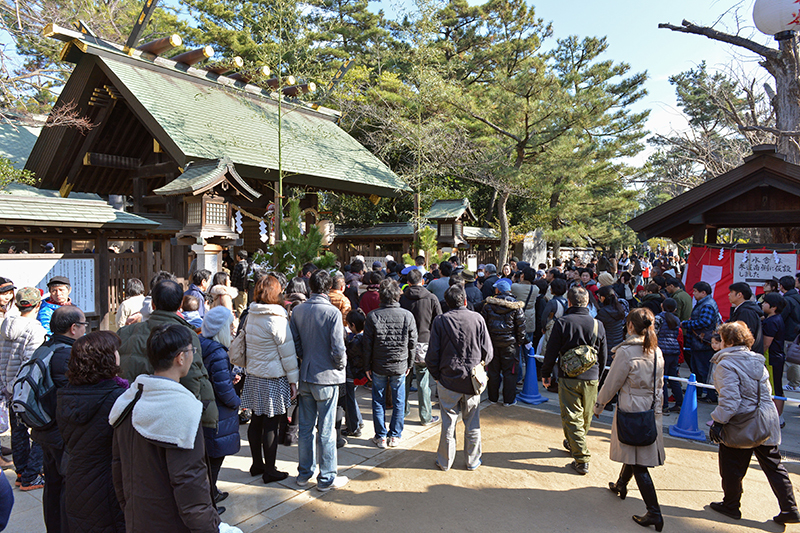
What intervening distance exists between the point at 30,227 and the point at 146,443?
701 centimetres

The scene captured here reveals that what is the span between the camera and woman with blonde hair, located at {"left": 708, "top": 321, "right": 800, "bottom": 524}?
3.38 meters

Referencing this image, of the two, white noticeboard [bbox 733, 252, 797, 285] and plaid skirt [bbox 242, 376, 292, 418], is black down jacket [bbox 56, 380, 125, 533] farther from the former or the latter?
white noticeboard [bbox 733, 252, 797, 285]

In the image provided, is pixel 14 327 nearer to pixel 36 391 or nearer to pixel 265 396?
pixel 36 391

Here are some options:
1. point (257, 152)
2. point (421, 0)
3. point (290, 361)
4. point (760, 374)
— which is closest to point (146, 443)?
point (290, 361)

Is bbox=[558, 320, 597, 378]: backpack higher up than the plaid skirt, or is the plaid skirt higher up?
bbox=[558, 320, 597, 378]: backpack

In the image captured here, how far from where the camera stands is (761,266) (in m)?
7.49

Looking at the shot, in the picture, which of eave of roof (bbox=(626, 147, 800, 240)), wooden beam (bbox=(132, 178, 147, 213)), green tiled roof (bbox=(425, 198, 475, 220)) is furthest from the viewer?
green tiled roof (bbox=(425, 198, 475, 220))

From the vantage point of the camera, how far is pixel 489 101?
54.7 feet

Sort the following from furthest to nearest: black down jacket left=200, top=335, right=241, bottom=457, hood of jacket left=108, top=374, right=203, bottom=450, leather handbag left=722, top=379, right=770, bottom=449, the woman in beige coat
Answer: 1. the woman in beige coat
2. leather handbag left=722, top=379, right=770, bottom=449
3. black down jacket left=200, top=335, right=241, bottom=457
4. hood of jacket left=108, top=374, right=203, bottom=450

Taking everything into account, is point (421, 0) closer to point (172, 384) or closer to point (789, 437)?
point (789, 437)

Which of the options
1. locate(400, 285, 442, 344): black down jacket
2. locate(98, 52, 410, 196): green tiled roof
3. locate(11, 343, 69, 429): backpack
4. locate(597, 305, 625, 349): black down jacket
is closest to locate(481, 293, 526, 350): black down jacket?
locate(400, 285, 442, 344): black down jacket

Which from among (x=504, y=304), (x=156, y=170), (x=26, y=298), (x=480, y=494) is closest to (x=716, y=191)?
(x=504, y=304)

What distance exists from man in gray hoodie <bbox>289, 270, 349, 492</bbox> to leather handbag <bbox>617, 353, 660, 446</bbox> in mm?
2330

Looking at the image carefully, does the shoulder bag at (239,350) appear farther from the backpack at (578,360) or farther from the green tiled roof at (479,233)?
the green tiled roof at (479,233)
